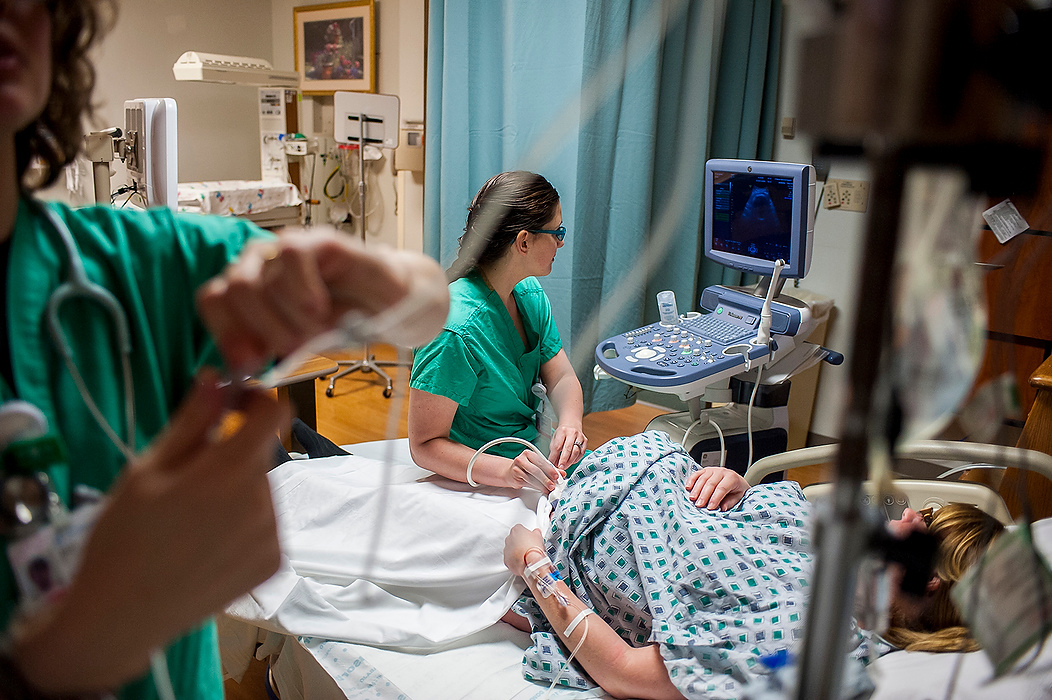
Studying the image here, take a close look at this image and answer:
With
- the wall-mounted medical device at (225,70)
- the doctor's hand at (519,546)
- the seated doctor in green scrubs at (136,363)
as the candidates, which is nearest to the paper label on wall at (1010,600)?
the seated doctor in green scrubs at (136,363)

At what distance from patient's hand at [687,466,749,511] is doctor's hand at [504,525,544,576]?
34 centimetres

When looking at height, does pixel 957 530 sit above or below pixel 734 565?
above

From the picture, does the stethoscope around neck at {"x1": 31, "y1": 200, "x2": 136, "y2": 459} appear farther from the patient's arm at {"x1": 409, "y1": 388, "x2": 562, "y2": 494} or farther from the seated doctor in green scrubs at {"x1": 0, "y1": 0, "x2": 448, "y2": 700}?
the patient's arm at {"x1": 409, "y1": 388, "x2": 562, "y2": 494}

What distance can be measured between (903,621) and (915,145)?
1.16 meters

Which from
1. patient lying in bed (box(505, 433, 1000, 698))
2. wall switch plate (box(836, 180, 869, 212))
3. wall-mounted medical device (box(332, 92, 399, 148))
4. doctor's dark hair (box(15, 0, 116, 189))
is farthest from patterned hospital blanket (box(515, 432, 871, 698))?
wall-mounted medical device (box(332, 92, 399, 148))

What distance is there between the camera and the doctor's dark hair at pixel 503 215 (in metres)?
1.93

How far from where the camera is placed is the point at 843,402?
14.7 inches

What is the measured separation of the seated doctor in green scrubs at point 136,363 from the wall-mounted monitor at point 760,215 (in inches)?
66.8

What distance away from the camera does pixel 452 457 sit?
170 cm

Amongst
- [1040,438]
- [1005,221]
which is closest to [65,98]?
[1040,438]

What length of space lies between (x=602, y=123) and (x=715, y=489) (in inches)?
66.8

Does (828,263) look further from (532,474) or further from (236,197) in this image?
→ (236,197)

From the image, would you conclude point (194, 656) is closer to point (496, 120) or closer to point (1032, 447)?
point (1032, 447)

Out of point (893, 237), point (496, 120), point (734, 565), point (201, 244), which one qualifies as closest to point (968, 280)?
point (893, 237)
